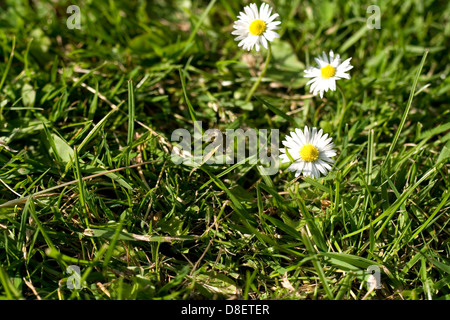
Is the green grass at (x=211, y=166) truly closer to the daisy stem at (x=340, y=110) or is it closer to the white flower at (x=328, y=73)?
the daisy stem at (x=340, y=110)

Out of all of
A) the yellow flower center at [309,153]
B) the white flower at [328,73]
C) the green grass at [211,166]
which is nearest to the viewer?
the green grass at [211,166]

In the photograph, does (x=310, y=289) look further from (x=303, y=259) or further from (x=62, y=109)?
(x=62, y=109)

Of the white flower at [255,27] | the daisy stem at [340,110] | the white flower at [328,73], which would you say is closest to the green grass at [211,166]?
the daisy stem at [340,110]

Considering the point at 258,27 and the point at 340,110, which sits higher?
the point at 258,27

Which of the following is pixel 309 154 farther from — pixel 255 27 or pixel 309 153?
pixel 255 27

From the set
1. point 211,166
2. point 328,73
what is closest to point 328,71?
point 328,73

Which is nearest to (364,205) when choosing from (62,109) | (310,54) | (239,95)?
(239,95)

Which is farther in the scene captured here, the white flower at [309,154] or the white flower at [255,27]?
the white flower at [255,27]

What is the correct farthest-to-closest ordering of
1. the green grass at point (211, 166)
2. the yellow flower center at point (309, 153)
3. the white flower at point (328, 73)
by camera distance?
1. the white flower at point (328, 73)
2. the yellow flower center at point (309, 153)
3. the green grass at point (211, 166)
